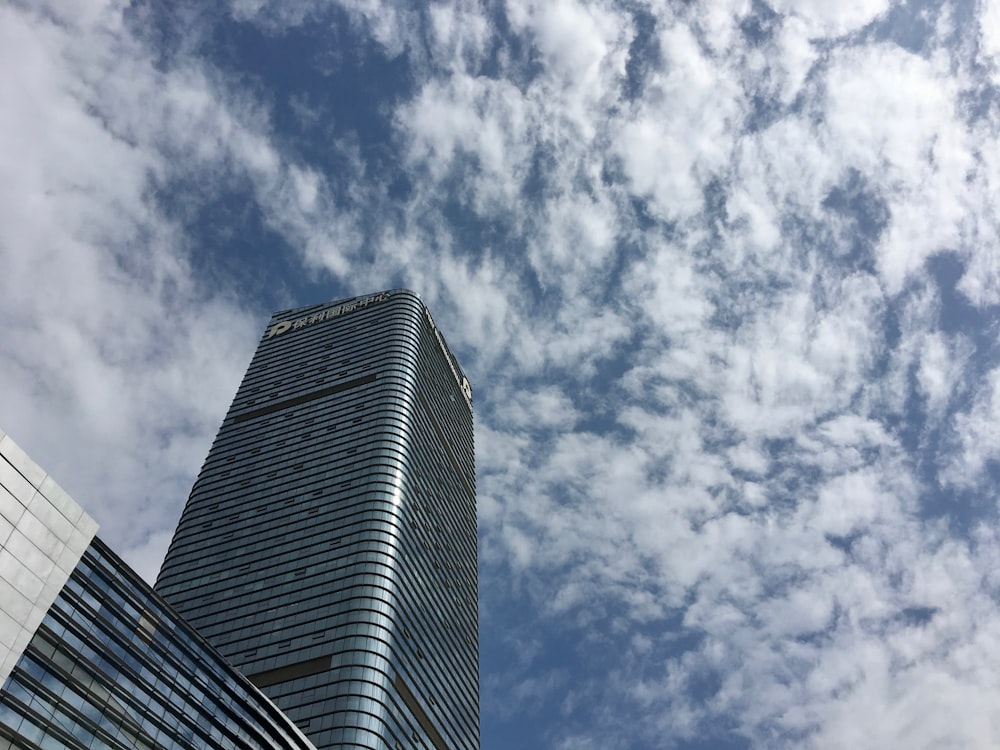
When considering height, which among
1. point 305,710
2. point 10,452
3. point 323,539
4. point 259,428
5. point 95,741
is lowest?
point 95,741

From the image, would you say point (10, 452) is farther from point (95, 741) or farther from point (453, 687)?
point (453, 687)

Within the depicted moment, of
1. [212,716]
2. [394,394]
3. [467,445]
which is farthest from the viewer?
[467,445]

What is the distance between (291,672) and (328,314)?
3300 inches

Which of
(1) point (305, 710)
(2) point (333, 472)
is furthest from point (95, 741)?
(2) point (333, 472)

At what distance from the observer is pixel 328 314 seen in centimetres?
16125

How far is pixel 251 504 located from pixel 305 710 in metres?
40.1

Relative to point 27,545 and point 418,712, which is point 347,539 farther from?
point 27,545

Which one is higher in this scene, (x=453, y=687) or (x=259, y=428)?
(x=259, y=428)

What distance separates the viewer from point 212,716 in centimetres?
→ 6169

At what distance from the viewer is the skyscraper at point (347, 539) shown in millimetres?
90250

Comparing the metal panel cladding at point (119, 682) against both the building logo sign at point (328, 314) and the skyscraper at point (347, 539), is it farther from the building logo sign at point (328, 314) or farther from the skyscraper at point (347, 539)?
→ the building logo sign at point (328, 314)

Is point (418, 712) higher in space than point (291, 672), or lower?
lower

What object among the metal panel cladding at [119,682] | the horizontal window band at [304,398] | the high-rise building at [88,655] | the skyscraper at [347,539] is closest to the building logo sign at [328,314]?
the skyscraper at [347,539]

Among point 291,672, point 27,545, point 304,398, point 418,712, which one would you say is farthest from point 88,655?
point 304,398
